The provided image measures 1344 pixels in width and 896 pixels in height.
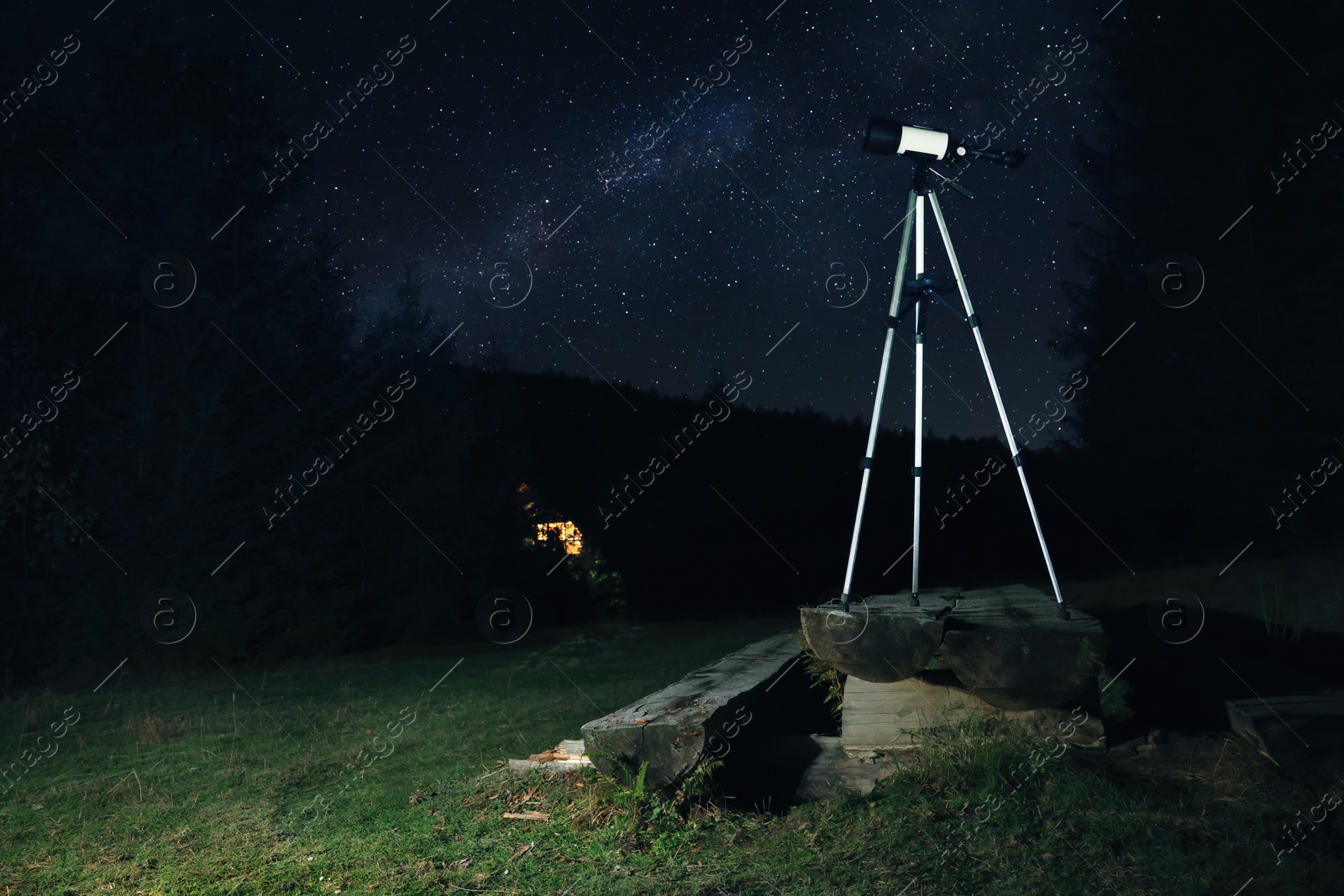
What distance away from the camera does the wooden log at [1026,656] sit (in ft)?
14.1

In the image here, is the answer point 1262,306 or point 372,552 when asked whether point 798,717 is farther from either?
point 372,552

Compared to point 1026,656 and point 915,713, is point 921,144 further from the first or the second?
point 915,713

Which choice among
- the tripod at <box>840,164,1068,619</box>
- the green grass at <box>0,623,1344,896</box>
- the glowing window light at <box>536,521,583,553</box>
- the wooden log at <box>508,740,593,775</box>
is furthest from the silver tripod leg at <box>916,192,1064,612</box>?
the glowing window light at <box>536,521,583,553</box>

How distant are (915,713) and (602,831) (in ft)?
6.85

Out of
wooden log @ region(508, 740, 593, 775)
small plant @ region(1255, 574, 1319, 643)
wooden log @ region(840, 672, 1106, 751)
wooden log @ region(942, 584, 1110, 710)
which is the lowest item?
small plant @ region(1255, 574, 1319, 643)

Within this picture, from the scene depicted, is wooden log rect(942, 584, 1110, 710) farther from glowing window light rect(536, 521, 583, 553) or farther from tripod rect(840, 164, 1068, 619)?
glowing window light rect(536, 521, 583, 553)

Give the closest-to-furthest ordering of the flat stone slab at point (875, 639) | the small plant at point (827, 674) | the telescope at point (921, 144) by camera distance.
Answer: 1. the flat stone slab at point (875, 639)
2. the telescope at point (921, 144)
3. the small plant at point (827, 674)

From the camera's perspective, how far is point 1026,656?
4375 millimetres

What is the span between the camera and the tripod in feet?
15.1

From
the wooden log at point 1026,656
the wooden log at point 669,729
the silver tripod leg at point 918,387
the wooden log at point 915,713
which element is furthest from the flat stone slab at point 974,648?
the wooden log at point 669,729

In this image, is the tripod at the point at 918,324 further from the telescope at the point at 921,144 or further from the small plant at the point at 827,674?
the small plant at the point at 827,674

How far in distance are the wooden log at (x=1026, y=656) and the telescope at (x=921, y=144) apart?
2.64 m

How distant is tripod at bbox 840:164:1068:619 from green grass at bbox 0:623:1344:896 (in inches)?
40.0

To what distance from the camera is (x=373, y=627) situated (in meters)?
19.9
